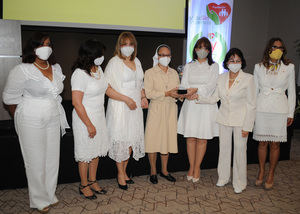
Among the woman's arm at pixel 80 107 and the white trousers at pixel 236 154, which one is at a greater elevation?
the woman's arm at pixel 80 107

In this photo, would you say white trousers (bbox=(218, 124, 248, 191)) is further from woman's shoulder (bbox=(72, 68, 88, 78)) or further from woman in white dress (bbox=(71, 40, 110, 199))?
woman's shoulder (bbox=(72, 68, 88, 78))

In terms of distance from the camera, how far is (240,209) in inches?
104

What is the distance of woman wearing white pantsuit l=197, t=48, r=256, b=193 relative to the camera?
2.83 m

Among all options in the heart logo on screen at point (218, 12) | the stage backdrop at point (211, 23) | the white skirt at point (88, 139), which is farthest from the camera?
the heart logo on screen at point (218, 12)

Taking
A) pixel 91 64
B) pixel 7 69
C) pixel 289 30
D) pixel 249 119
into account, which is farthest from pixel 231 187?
pixel 289 30

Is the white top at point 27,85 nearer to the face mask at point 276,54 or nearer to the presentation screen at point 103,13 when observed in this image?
the face mask at point 276,54

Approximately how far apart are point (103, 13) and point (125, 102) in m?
2.90

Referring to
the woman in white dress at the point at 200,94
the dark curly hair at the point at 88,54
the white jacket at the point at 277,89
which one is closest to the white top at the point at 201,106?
the woman in white dress at the point at 200,94

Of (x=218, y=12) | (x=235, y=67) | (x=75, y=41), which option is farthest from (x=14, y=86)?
(x=218, y=12)

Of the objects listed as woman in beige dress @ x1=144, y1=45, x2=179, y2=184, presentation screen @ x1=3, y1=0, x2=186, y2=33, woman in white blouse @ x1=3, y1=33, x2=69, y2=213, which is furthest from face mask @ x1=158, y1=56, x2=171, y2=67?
presentation screen @ x1=3, y1=0, x2=186, y2=33

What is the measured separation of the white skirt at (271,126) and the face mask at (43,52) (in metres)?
2.26

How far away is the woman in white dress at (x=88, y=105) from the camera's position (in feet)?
8.25

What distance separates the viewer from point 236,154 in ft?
9.75

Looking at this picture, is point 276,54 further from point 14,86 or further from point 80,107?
point 14,86
